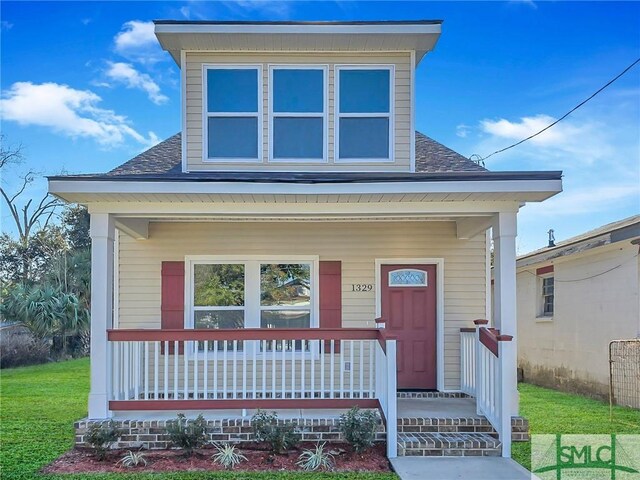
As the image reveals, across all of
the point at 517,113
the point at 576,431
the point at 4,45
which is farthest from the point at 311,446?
the point at 4,45

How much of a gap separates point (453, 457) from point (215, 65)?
626 cm

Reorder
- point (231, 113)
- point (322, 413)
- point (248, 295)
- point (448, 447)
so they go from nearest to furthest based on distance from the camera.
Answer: point (448, 447)
point (322, 413)
point (231, 113)
point (248, 295)

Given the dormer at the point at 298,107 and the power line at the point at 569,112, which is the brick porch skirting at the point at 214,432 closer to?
the dormer at the point at 298,107

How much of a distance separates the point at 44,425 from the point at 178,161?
14.7 ft

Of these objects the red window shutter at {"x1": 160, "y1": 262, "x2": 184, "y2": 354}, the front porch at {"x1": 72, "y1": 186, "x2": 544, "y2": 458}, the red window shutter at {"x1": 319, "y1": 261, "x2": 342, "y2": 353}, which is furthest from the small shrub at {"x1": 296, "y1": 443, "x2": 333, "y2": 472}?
the red window shutter at {"x1": 160, "y1": 262, "x2": 184, "y2": 354}

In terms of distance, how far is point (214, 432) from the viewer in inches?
258

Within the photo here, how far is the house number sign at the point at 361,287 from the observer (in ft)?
28.6

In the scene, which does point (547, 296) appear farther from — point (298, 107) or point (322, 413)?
point (298, 107)

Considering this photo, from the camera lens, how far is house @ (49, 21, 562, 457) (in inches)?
257

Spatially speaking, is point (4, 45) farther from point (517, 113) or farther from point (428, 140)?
point (517, 113)

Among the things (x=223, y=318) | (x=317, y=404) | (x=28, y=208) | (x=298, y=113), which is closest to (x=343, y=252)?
(x=223, y=318)

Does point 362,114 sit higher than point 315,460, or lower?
higher

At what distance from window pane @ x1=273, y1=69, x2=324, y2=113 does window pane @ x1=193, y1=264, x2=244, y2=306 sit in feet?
8.75

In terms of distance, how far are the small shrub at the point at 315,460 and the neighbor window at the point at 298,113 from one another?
4136 mm
